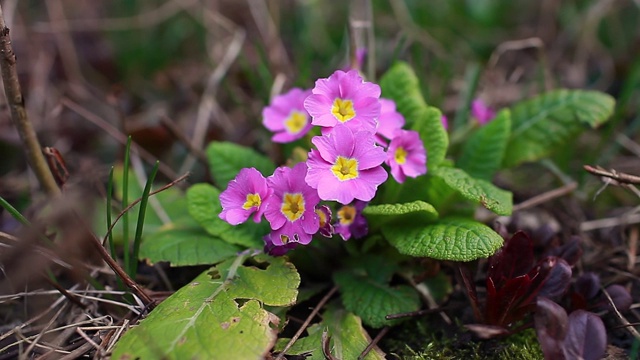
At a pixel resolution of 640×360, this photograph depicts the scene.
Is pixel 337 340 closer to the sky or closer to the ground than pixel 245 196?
closer to the ground

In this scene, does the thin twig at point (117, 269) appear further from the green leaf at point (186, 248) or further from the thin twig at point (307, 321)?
the thin twig at point (307, 321)

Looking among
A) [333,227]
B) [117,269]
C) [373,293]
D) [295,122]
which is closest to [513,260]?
[373,293]

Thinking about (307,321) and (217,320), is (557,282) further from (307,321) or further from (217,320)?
(217,320)

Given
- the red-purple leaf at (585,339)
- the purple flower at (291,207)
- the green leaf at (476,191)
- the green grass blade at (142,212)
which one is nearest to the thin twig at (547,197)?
the green leaf at (476,191)

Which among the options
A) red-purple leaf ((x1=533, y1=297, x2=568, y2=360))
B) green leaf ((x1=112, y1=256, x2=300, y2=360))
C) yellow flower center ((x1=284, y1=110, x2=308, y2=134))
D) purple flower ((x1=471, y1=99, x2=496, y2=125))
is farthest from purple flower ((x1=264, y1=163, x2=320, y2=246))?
purple flower ((x1=471, y1=99, x2=496, y2=125))

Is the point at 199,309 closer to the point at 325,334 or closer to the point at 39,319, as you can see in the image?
the point at 325,334

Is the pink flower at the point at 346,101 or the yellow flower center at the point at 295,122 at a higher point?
the pink flower at the point at 346,101

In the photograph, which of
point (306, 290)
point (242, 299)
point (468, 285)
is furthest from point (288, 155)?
point (468, 285)
